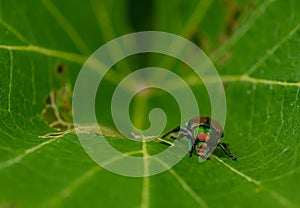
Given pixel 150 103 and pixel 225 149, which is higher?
pixel 150 103

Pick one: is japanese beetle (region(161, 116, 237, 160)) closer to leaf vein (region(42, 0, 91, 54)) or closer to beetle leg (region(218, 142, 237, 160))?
beetle leg (region(218, 142, 237, 160))

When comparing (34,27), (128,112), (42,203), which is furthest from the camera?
(128,112)

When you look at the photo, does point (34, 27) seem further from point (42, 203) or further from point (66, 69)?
point (42, 203)

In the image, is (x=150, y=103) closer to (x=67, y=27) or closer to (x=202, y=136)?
(x=67, y=27)

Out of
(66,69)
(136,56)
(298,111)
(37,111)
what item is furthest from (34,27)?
(298,111)

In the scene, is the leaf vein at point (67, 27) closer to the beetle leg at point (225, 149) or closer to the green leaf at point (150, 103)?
the green leaf at point (150, 103)

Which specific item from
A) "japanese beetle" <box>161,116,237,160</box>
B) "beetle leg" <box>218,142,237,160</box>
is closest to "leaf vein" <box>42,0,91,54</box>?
"japanese beetle" <box>161,116,237,160</box>

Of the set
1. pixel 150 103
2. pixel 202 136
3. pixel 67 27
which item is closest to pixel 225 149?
pixel 202 136
